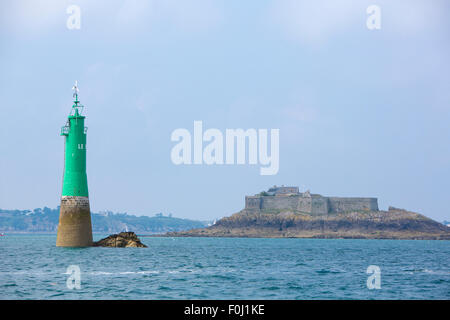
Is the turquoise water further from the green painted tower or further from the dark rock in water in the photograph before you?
the dark rock in water

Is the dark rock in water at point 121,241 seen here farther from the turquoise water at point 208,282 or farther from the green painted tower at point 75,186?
the turquoise water at point 208,282

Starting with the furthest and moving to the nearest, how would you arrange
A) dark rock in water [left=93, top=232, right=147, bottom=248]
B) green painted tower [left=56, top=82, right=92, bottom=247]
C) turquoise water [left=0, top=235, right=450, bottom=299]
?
1. dark rock in water [left=93, top=232, right=147, bottom=248]
2. green painted tower [left=56, top=82, right=92, bottom=247]
3. turquoise water [left=0, top=235, right=450, bottom=299]

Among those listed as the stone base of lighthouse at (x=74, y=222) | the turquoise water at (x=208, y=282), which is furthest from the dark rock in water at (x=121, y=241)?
the turquoise water at (x=208, y=282)

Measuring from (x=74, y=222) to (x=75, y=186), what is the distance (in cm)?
375

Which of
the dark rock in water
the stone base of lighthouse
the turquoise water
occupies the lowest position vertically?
the turquoise water

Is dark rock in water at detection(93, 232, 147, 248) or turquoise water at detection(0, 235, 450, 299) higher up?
dark rock in water at detection(93, 232, 147, 248)

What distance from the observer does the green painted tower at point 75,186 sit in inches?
2291

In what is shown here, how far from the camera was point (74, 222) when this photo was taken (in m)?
59.6

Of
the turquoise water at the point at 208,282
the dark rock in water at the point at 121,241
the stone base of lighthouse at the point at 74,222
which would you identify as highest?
the stone base of lighthouse at the point at 74,222

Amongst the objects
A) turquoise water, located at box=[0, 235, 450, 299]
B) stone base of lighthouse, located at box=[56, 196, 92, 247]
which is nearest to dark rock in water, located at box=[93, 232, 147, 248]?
stone base of lighthouse, located at box=[56, 196, 92, 247]

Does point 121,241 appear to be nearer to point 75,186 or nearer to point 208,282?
point 75,186

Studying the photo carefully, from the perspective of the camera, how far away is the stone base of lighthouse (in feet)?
193
